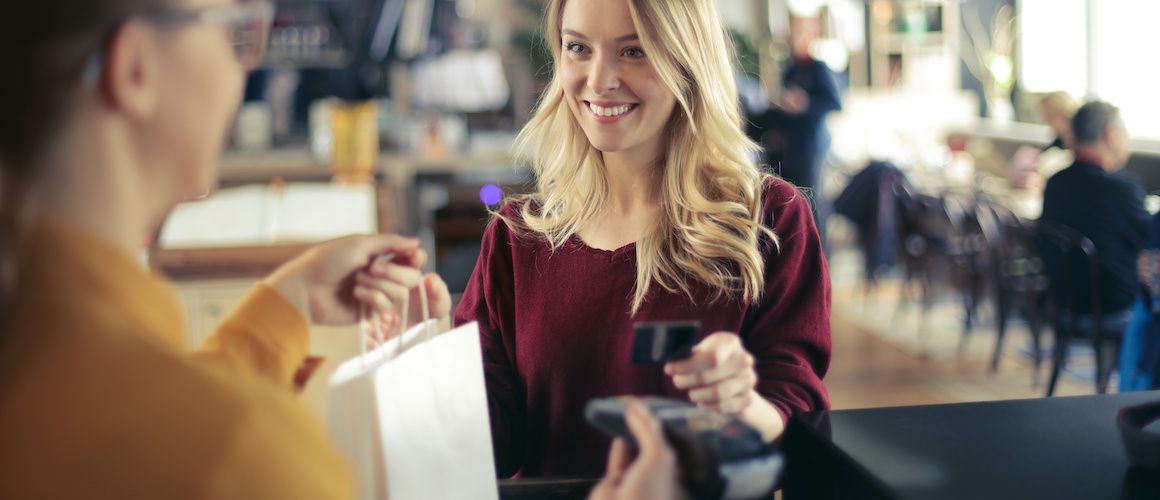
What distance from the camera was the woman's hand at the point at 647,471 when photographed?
716 mm

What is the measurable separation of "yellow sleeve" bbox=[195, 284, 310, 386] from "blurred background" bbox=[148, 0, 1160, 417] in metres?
1.74

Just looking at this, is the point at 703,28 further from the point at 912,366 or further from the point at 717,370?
the point at 912,366

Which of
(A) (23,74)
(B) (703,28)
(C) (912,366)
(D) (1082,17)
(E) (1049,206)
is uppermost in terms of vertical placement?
(D) (1082,17)

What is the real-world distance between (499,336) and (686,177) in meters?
0.35

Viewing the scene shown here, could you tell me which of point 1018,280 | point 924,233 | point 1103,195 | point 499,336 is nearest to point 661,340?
point 499,336

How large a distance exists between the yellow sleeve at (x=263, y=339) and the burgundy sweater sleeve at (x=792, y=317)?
66cm

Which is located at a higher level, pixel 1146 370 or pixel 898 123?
pixel 898 123

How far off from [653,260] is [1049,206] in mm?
3849

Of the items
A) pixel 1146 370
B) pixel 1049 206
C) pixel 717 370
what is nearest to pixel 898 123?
pixel 1049 206

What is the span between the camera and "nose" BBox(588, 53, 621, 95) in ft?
5.00

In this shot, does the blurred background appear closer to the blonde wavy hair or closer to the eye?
the blonde wavy hair

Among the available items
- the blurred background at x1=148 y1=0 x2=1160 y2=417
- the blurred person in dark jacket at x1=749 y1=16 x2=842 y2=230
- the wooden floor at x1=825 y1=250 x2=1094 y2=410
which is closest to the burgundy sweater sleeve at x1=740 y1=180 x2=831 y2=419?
the blurred background at x1=148 y1=0 x2=1160 y2=417

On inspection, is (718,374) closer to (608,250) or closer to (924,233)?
(608,250)

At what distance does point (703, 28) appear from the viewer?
5.15ft
